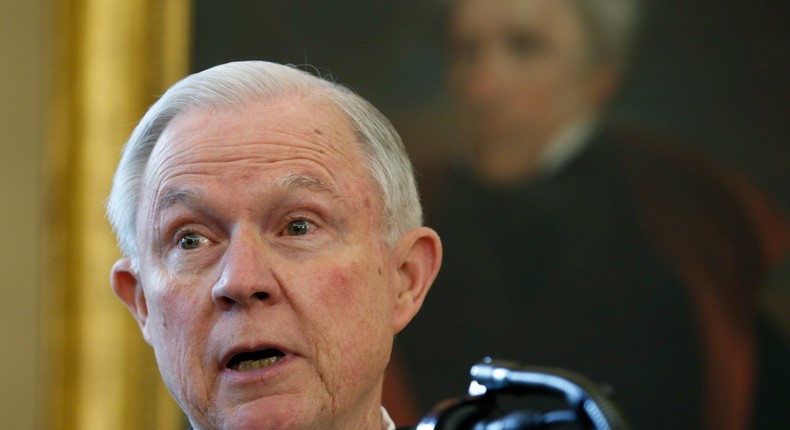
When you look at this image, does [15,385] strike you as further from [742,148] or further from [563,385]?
[563,385]

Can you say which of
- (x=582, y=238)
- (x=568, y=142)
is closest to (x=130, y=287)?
(x=582, y=238)

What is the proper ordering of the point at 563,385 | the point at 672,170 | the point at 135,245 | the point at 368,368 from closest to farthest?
1. the point at 563,385
2. the point at 368,368
3. the point at 135,245
4. the point at 672,170

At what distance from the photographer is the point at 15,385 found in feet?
16.1

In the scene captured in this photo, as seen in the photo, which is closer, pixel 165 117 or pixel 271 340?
pixel 271 340

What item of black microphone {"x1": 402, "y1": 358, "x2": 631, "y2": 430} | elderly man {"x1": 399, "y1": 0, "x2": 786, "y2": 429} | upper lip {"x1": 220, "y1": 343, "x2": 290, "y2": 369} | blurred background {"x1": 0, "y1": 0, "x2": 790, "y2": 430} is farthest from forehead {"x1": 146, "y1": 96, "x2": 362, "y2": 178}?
elderly man {"x1": 399, "y1": 0, "x2": 786, "y2": 429}

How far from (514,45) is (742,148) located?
1234 mm

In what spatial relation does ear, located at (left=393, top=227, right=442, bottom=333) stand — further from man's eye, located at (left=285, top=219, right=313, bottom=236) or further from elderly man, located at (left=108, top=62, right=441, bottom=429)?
man's eye, located at (left=285, top=219, right=313, bottom=236)

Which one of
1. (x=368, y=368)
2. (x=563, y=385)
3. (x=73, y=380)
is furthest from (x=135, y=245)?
(x=73, y=380)

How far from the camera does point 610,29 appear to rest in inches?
210

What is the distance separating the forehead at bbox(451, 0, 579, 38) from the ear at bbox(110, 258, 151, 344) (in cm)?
309

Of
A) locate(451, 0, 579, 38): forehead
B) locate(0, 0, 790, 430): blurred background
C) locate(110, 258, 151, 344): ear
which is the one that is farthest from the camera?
locate(451, 0, 579, 38): forehead

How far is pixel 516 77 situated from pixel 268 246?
10.8 feet

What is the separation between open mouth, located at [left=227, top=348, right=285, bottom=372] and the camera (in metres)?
2.14

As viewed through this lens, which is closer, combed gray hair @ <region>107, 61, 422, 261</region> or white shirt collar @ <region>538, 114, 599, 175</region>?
combed gray hair @ <region>107, 61, 422, 261</region>
